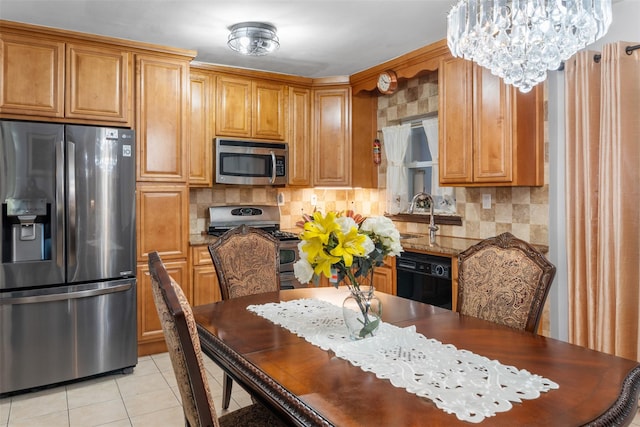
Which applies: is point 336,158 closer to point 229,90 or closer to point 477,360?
point 229,90

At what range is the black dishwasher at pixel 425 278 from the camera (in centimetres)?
323

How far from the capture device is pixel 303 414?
1.07 m

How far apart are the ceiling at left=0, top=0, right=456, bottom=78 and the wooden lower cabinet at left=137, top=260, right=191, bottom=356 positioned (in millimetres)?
1720

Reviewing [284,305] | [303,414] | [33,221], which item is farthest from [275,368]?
[33,221]

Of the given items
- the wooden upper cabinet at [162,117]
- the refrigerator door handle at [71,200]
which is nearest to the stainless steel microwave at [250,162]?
the wooden upper cabinet at [162,117]

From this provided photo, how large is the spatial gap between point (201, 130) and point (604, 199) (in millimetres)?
3084

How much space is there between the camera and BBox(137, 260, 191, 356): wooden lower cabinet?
11.3 feet

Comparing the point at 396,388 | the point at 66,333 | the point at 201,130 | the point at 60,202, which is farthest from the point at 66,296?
the point at 396,388

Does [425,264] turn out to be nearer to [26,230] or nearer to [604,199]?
[604,199]

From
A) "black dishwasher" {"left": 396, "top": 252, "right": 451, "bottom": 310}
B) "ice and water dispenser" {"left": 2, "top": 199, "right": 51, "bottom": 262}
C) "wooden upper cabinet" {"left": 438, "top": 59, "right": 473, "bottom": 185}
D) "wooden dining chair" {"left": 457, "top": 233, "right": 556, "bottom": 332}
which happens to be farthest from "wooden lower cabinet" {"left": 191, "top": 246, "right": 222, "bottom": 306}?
"wooden dining chair" {"left": 457, "top": 233, "right": 556, "bottom": 332}

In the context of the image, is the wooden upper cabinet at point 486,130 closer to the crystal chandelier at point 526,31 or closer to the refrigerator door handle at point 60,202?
the crystal chandelier at point 526,31

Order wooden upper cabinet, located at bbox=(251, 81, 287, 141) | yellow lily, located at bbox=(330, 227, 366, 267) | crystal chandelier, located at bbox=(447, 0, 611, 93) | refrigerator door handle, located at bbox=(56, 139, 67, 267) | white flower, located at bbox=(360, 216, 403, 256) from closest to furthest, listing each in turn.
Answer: yellow lily, located at bbox=(330, 227, 366, 267)
white flower, located at bbox=(360, 216, 403, 256)
crystal chandelier, located at bbox=(447, 0, 611, 93)
refrigerator door handle, located at bbox=(56, 139, 67, 267)
wooden upper cabinet, located at bbox=(251, 81, 287, 141)

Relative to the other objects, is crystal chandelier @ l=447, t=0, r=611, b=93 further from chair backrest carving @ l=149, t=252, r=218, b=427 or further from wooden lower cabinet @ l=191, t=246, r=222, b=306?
wooden lower cabinet @ l=191, t=246, r=222, b=306

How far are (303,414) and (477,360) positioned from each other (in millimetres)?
589
